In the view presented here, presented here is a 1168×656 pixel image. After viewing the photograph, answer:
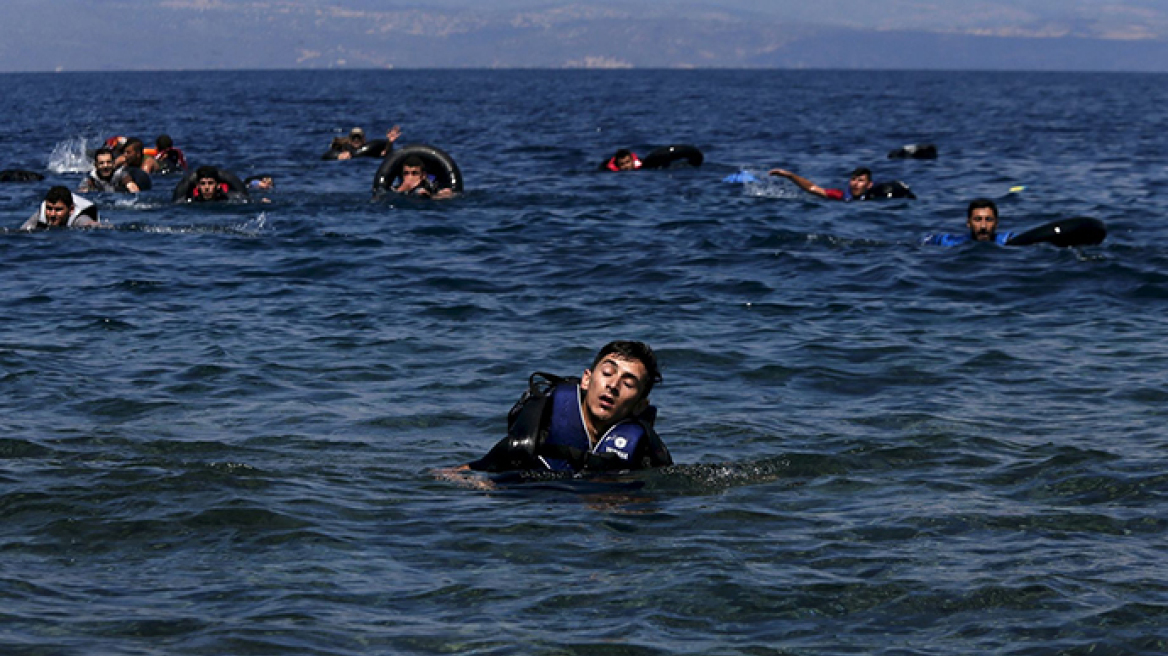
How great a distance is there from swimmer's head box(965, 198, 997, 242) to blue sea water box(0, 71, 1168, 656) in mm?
534

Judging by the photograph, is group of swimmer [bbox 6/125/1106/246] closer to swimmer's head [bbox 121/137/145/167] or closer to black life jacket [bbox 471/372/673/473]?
swimmer's head [bbox 121/137/145/167]

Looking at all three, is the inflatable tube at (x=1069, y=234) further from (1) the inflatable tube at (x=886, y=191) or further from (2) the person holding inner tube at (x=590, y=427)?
(2) the person holding inner tube at (x=590, y=427)

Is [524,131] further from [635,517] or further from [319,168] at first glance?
[635,517]

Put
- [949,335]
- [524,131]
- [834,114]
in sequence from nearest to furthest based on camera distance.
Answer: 1. [949,335]
2. [524,131]
3. [834,114]

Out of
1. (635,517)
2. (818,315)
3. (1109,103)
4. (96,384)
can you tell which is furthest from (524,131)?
(1109,103)

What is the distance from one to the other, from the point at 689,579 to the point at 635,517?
1.06 m

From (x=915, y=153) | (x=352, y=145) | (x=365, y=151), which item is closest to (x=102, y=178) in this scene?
(x=352, y=145)

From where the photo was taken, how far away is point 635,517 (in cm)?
791

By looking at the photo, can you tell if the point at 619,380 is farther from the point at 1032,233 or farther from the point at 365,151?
the point at 365,151

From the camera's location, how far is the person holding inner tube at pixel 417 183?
23703 millimetres

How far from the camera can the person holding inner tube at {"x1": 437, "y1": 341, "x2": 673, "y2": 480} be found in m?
8.26

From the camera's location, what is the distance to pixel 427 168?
2458 cm

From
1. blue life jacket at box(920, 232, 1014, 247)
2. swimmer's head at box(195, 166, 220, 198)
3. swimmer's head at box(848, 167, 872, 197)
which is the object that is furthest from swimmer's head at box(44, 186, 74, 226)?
swimmer's head at box(848, 167, 872, 197)

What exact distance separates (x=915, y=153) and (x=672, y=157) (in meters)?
7.70
